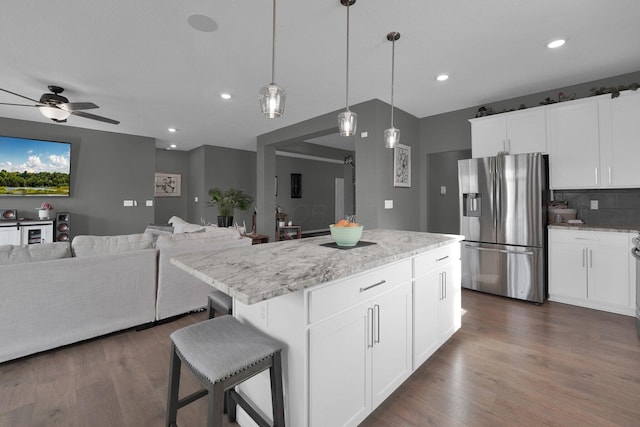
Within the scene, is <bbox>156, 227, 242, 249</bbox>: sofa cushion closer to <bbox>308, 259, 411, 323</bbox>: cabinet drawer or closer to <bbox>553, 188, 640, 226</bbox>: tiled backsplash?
<bbox>308, 259, 411, 323</bbox>: cabinet drawer

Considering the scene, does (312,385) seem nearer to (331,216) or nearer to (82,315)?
(82,315)

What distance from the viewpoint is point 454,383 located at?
1861 mm

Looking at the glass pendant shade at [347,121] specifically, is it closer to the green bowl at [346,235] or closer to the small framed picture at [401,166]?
the green bowl at [346,235]

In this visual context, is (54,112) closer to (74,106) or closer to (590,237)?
(74,106)

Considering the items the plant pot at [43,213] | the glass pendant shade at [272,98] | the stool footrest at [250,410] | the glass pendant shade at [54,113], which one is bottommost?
the stool footrest at [250,410]

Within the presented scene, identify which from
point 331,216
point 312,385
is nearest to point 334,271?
point 312,385

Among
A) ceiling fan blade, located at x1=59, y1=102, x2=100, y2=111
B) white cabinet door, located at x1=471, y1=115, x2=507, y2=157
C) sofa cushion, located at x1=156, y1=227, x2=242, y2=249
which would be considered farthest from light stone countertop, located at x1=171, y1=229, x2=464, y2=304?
ceiling fan blade, located at x1=59, y1=102, x2=100, y2=111

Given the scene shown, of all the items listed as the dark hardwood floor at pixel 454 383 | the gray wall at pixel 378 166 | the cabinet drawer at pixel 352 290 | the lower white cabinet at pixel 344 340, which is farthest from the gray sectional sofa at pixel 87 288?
the gray wall at pixel 378 166

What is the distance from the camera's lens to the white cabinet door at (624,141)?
2.89 m

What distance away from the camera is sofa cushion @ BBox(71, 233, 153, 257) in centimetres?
241

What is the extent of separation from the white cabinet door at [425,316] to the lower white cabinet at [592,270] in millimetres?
2098

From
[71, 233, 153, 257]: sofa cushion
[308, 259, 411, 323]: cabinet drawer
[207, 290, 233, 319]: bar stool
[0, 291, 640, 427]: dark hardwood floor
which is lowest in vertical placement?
[0, 291, 640, 427]: dark hardwood floor

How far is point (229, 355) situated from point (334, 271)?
520mm

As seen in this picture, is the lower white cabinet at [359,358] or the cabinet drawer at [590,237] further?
the cabinet drawer at [590,237]
